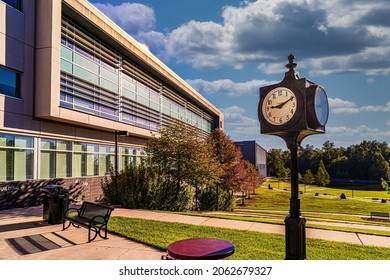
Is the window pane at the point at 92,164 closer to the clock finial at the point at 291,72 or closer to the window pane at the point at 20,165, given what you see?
the window pane at the point at 20,165

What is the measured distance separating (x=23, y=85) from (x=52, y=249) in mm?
10387

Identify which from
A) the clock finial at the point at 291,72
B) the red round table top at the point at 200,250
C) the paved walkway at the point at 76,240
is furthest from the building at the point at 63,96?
the clock finial at the point at 291,72

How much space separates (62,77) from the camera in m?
17.1

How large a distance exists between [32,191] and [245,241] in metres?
11.4

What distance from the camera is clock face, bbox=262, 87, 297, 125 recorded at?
5.09 m

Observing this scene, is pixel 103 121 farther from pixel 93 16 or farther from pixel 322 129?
pixel 322 129

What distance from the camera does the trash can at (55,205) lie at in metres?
9.95

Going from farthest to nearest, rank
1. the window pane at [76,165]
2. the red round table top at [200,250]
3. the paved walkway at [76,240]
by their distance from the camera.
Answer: the window pane at [76,165] < the paved walkway at [76,240] < the red round table top at [200,250]

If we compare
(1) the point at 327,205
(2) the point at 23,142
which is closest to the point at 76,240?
(2) the point at 23,142

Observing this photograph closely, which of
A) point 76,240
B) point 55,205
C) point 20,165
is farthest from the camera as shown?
point 20,165

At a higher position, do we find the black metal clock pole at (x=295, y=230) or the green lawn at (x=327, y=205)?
the black metal clock pole at (x=295, y=230)

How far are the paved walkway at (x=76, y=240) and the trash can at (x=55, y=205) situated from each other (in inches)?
10.4

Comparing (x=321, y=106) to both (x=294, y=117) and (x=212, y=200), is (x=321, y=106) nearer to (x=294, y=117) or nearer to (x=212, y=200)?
(x=294, y=117)

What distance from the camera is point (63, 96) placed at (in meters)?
17.2
